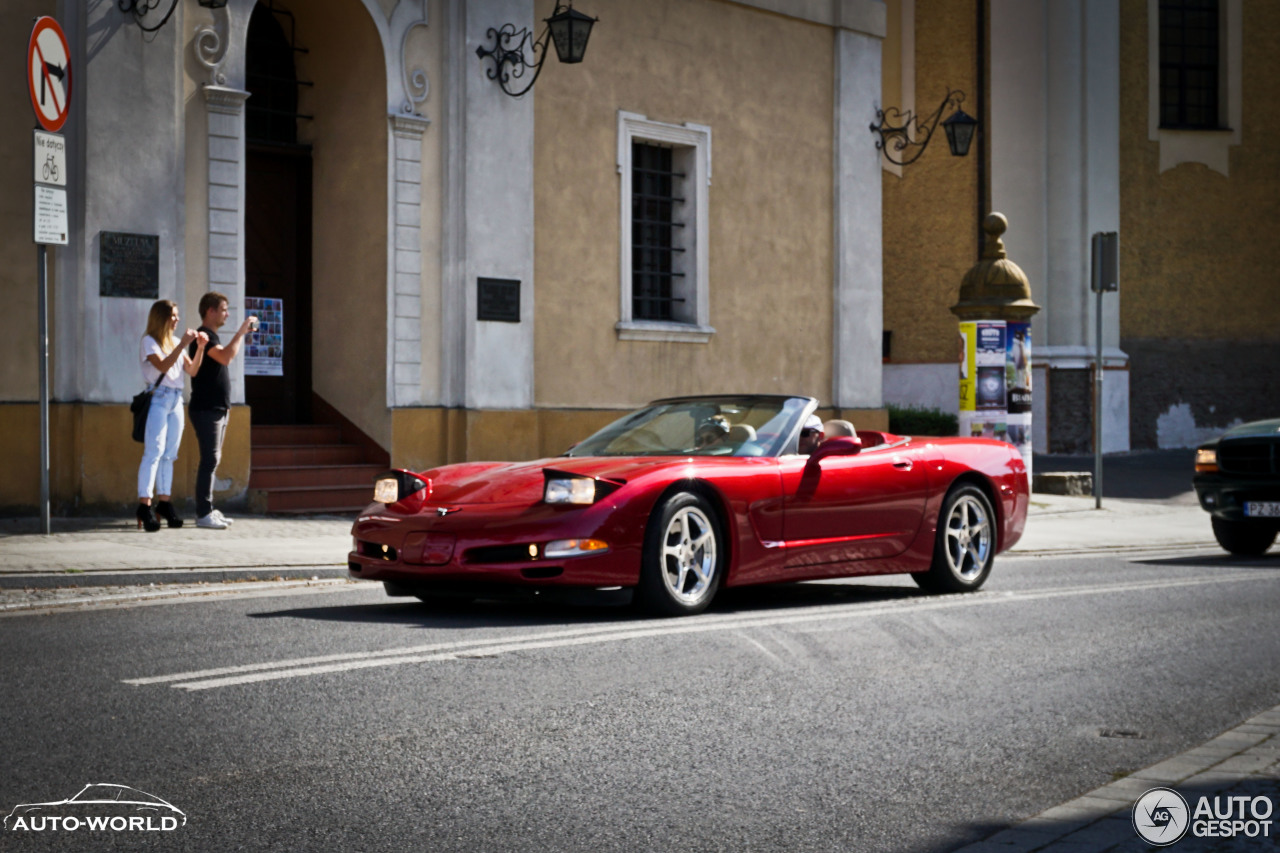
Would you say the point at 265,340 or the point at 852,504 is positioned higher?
the point at 265,340

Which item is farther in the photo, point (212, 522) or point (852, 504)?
point (212, 522)

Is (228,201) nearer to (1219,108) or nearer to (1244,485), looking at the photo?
(1244,485)

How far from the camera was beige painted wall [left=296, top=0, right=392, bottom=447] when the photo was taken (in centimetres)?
1606

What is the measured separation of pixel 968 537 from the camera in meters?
9.85

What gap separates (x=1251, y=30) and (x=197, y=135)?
79.8ft

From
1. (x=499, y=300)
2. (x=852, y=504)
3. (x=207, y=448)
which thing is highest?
(x=499, y=300)

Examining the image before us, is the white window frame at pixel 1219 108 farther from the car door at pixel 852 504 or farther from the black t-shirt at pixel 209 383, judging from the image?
the car door at pixel 852 504

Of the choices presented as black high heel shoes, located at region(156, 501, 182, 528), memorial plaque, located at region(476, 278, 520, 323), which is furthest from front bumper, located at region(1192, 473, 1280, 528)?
black high heel shoes, located at region(156, 501, 182, 528)

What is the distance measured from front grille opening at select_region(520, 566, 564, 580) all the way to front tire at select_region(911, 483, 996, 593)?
2.90 m

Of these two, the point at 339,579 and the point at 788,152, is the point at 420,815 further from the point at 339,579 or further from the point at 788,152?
the point at 788,152

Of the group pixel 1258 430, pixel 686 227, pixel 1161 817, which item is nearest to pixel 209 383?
pixel 686 227

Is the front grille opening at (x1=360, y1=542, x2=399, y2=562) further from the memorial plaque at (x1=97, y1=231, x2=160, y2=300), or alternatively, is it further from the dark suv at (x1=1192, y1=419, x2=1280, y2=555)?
the dark suv at (x1=1192, y1=419, x2=1280, y2=555)

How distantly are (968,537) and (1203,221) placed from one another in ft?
77.6

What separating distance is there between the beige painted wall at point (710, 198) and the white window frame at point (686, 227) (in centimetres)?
10
